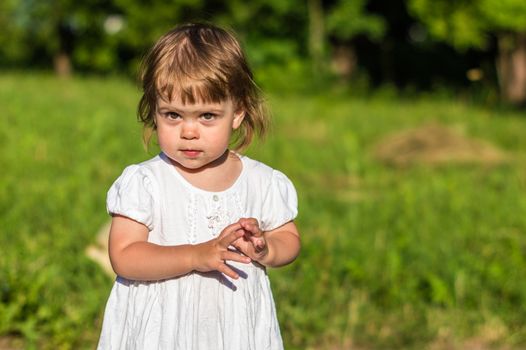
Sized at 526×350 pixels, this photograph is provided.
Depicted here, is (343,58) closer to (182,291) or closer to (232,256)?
(182,291)

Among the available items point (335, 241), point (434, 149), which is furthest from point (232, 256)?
point (434, 149)

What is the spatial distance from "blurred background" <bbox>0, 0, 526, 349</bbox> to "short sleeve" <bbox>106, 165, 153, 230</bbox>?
528 mm

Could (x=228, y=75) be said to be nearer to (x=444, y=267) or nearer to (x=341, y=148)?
(x=444, y=267)

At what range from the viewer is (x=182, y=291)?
279 cm

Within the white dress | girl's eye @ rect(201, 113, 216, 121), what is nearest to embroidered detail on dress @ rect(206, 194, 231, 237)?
the white dress

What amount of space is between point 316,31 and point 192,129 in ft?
79.3

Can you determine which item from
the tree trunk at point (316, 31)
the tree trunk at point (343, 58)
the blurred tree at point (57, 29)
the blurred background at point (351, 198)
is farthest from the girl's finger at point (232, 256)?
the tree trunk at point (343, 58)

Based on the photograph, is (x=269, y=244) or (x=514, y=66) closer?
(x=269, y=244)

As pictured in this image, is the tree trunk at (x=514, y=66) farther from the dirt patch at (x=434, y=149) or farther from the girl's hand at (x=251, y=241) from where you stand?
the girl's hand at (x=251, y=241)

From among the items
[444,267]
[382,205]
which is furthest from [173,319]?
[382,205]

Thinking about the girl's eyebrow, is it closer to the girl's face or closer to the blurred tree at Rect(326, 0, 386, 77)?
the girl's face

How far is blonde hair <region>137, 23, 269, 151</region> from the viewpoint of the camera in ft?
8.91

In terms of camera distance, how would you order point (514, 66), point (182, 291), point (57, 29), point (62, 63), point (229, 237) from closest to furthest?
1. point (229, 237)
2. point (182, 291)
3. point (514, 66)
4. point (57, 29)
5. point (62, 63)

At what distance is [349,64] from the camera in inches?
1127
